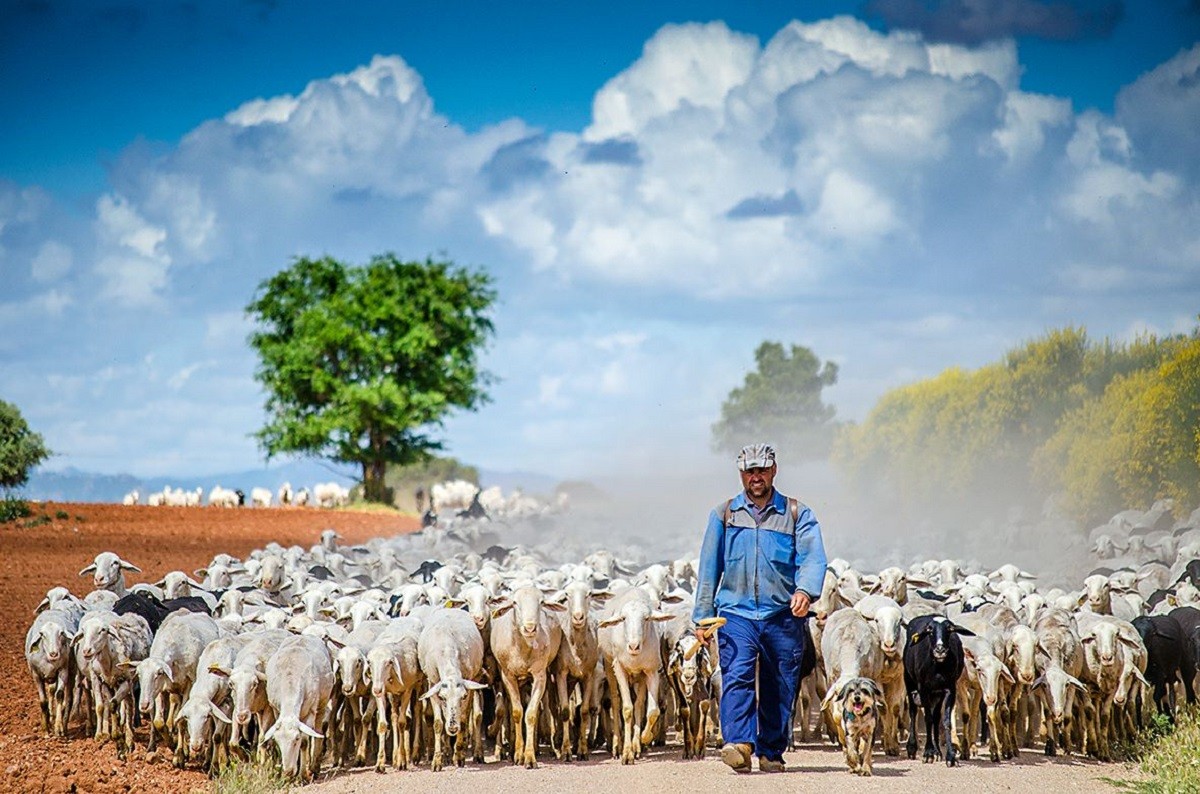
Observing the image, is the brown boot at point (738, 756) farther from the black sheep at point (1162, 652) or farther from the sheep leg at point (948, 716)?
the black sheep at point (1162, 652)

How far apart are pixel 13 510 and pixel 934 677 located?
2689cm

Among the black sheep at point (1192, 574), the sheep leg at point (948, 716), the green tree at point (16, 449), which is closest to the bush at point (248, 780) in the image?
the sheep leg at point (948, 716)

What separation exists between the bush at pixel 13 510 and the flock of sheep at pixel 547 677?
19.9 metres

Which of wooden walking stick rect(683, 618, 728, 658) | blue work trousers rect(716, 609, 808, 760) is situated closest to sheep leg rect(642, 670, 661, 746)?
blue work trousers rect(716, 609, 808, 760)

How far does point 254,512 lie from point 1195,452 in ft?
87.8

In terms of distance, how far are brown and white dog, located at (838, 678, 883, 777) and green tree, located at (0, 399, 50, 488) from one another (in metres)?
36.7

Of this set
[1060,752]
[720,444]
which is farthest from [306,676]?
[720,444]

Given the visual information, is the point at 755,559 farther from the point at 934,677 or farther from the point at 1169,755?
the point at 1169,755

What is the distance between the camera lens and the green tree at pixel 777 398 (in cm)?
6694

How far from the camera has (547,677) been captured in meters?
12.9

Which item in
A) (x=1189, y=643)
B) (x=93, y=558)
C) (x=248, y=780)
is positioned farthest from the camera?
(x=93, y=558)

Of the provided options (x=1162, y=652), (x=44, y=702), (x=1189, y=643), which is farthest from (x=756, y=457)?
(x=44, y=702)

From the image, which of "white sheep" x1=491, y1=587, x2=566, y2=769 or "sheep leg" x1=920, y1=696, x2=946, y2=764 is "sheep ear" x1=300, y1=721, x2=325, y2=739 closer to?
"white sheep" x1=491, y1=587, x2=566, y2=769

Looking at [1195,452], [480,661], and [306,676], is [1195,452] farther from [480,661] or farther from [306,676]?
[306,676]
